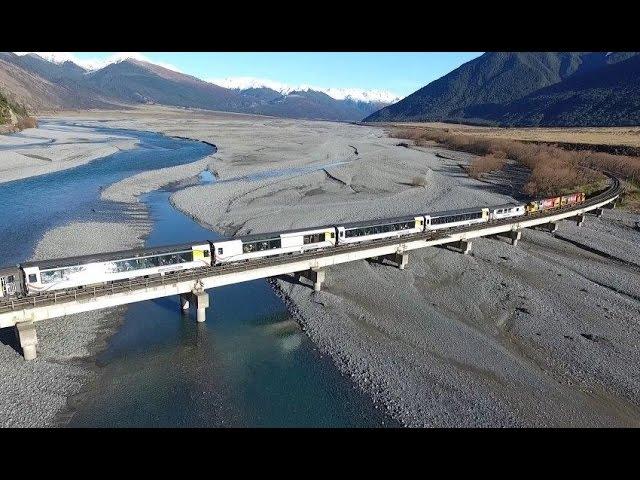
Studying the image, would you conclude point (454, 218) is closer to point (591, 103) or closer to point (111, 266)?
point (111, 266)

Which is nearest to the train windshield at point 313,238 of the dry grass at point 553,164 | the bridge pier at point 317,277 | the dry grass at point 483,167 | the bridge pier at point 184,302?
the bridge pier at point 317,277

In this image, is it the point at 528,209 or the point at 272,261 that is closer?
the point at 272,261

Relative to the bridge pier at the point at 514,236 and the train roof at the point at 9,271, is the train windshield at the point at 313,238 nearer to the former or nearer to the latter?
the train roof at the point at 9,271

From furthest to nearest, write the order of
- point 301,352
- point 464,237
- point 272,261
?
point 464,237 → point 272,261 → point 301,352

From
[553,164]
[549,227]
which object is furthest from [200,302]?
[553,164]

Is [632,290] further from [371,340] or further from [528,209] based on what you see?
[371,340]

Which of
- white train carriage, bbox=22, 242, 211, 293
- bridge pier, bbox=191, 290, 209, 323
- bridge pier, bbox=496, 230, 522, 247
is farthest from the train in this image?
bridge pier, bbox=496, 230, 522, 247
